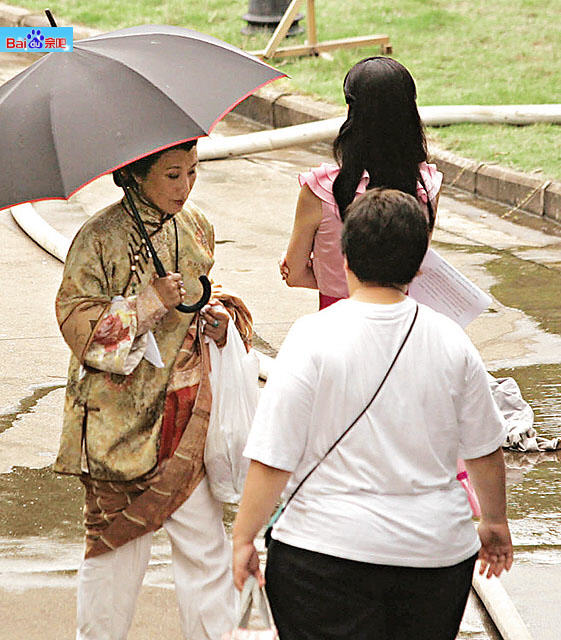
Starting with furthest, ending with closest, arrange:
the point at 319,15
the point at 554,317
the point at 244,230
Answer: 1. the point at 319,15
2. the point at 244,230
3. the point at 554,317

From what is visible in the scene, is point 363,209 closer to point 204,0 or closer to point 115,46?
point 115,46

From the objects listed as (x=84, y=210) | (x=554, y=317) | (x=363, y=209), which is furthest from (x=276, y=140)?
(x=363, y=209)

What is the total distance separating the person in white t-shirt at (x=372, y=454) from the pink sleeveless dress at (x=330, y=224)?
2.92 feet

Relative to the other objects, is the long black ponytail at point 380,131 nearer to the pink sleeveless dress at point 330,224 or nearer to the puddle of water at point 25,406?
the pink sleeveless dress at point 330,224

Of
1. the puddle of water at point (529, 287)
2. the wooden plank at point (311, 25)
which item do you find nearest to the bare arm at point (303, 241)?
the puddle of water at point (529, 287)

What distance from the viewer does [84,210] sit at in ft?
29.7

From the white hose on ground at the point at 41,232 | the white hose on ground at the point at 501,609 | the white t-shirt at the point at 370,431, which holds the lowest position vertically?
the white hose on ground at the point at 41,232

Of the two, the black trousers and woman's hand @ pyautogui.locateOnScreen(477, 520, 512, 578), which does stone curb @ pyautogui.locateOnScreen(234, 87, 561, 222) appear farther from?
the black trousers

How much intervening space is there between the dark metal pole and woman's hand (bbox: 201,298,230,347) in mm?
10478

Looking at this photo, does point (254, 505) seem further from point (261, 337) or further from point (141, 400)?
point (261, 337)

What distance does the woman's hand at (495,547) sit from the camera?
2734 mm

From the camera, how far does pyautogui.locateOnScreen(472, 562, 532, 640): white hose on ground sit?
141 inches

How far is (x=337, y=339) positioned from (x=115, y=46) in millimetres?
1242

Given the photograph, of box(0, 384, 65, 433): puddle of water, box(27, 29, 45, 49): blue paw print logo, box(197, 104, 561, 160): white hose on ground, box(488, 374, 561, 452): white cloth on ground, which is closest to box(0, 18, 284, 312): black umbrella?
box(488, 374, 561, 452): white cloth on ground
